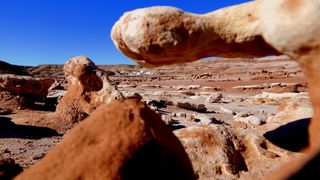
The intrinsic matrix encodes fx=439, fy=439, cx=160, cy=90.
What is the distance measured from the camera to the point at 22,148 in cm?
881

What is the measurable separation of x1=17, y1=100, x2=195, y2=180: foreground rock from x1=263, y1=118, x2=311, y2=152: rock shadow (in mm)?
1681

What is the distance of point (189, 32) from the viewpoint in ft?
11.3

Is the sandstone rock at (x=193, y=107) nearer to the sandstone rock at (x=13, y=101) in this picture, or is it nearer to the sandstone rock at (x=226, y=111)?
the sandstone rock at (x=226, y=111)

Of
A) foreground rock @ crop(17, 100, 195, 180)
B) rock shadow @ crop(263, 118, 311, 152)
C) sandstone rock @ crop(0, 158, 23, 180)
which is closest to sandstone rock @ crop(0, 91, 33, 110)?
sandstone rock @ crop(0, 158, 23, 180)

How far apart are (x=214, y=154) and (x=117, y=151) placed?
234cm

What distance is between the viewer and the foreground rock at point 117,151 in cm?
310

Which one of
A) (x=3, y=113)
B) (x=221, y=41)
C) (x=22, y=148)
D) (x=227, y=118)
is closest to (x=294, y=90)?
(x=227, y=118)

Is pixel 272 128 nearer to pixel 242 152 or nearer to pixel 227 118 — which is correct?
pixel 242 152

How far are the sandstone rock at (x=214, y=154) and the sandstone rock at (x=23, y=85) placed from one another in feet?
32.2

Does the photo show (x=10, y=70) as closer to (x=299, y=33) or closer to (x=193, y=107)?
(x=193, y=107)

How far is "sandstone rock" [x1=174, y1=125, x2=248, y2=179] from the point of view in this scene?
5160 millimetres

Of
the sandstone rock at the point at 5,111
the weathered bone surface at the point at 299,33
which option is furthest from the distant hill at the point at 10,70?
the weathered bone surface at the point at 299,33

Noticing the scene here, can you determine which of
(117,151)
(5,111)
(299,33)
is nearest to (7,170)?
(117,151)

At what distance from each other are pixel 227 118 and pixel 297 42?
37.6 ft
